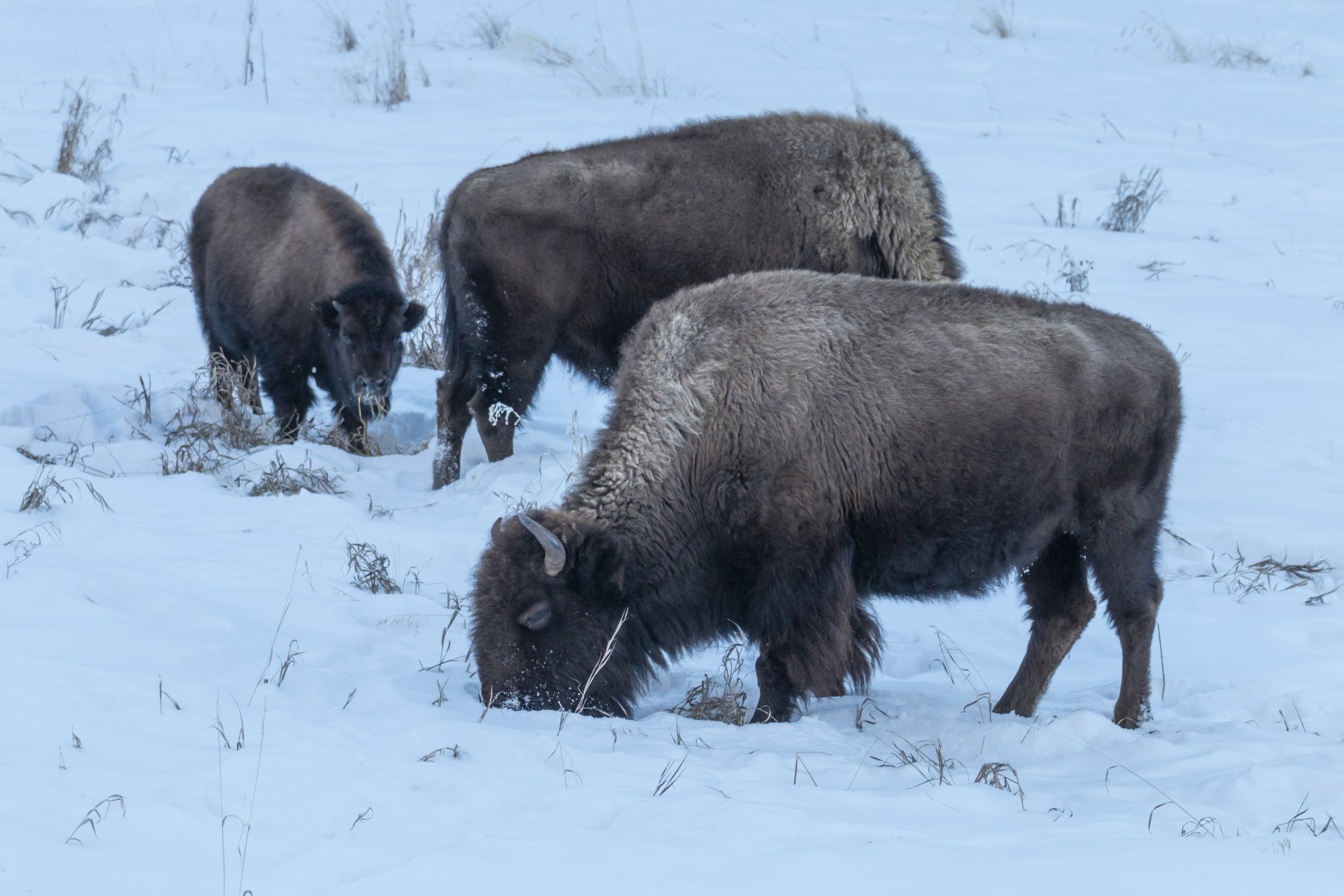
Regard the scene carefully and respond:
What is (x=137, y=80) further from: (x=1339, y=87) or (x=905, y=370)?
(x=1339, y=87)

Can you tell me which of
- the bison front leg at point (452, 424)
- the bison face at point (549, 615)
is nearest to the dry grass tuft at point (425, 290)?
the bison front leg at point (452, 424)

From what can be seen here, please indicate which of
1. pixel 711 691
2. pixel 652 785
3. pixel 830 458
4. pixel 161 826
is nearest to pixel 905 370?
pixel 830 458

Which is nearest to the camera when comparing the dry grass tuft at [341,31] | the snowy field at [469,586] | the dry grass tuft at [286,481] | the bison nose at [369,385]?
the snowy field at [469,586]

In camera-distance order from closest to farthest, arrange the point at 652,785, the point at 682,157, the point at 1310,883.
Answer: the point at 1310,883, the point at 652,785, the point at 682,157

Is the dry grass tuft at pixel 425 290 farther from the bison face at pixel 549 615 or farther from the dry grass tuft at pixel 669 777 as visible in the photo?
the dry grass tuft at pixel 669 777

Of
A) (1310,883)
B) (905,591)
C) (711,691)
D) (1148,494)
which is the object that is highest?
(1310,883)

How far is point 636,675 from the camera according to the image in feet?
13.4

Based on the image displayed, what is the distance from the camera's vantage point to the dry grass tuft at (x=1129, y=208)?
31.8 ft

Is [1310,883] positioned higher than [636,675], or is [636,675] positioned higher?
[1310,883]

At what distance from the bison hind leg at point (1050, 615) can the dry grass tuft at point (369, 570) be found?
2.08 meters

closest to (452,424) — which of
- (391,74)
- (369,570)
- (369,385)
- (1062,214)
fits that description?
(369,385)

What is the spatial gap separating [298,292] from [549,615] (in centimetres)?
415

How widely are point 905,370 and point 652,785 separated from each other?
173 cm

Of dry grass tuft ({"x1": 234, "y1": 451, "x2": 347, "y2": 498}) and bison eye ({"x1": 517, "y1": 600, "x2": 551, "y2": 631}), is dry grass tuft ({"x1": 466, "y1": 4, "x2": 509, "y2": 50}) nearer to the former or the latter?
dry grass tuft ({"x1": 234, "y1": 451, "x2": 347, "y2": 498})
